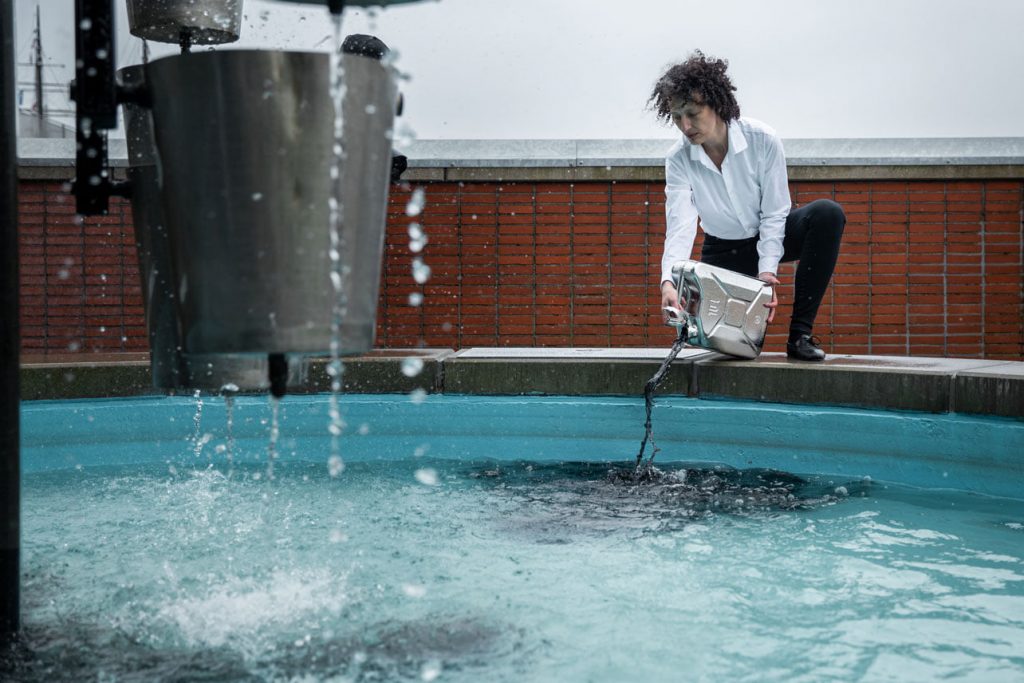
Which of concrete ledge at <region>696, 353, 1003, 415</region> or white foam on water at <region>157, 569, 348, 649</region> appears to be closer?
white foam on water at <region>157, 569, 348, 649</region>

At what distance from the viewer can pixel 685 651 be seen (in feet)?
6.31

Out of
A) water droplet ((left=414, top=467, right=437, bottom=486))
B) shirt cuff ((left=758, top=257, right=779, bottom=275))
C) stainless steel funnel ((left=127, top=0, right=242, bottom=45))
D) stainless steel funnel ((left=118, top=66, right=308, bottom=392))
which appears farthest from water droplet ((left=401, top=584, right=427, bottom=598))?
shirt cuff ((left=758, top=257, right=779, bottom=275))

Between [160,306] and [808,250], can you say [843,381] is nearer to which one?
[808,250]

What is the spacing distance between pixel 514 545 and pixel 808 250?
226cm

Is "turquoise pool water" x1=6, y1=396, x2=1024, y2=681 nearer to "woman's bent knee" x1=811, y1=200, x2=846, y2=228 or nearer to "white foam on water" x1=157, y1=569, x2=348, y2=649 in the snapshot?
"white foam on water" x1=157, y1=569, x2=348, y2=649

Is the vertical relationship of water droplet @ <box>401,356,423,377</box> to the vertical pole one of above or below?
below

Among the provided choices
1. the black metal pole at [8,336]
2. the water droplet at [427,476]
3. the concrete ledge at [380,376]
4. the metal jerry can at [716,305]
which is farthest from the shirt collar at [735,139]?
the black metal pole at [8,336]

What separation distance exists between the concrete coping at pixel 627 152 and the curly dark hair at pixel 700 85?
243 cm

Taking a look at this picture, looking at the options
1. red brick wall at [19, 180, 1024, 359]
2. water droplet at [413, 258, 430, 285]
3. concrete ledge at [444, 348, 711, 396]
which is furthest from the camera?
red brick wall at [19, 180, 1024, 359]

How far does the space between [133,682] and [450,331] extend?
5150mm

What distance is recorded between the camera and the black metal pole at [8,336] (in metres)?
1.76

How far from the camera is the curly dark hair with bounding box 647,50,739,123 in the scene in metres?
3.98

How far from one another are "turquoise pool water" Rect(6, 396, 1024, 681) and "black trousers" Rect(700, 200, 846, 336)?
0.60m

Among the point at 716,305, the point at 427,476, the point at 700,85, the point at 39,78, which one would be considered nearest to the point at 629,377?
the point at 716,305
